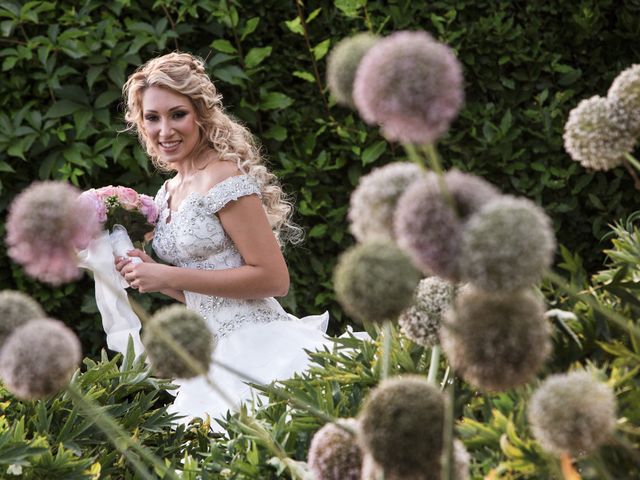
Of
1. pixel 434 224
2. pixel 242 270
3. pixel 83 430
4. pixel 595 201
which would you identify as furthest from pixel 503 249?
pixel 595 201

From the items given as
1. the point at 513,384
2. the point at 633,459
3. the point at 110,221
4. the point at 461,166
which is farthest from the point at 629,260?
the point at 461,166

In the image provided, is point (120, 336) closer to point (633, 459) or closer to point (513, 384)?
point (633, 459)

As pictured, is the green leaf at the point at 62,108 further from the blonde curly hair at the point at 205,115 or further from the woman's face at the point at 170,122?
the woman's face at the point at 170,122

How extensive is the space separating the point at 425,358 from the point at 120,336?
1.73 m

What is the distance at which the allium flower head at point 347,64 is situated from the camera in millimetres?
820

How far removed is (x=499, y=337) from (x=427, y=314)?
0.33 meters

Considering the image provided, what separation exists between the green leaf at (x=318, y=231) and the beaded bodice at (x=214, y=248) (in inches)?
23.4

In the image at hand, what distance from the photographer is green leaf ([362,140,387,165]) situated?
3.67 metres

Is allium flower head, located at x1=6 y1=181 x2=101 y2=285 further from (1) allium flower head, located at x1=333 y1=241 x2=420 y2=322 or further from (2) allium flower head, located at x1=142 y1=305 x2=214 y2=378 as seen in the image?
(1) allium flower head, located at x1=333 y1=241 x2=420 y2=322

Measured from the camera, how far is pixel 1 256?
145 inches

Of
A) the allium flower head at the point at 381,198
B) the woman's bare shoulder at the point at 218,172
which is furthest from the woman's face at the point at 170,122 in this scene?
the allium flower head at the point at 381,198

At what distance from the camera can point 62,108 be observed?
3631mm

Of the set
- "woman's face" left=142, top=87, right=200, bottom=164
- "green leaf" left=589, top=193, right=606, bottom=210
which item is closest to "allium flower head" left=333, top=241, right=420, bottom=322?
"woman's face" left=142, top=87, right=200, bottom=164

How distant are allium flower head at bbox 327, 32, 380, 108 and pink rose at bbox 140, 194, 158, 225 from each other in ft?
7.33
